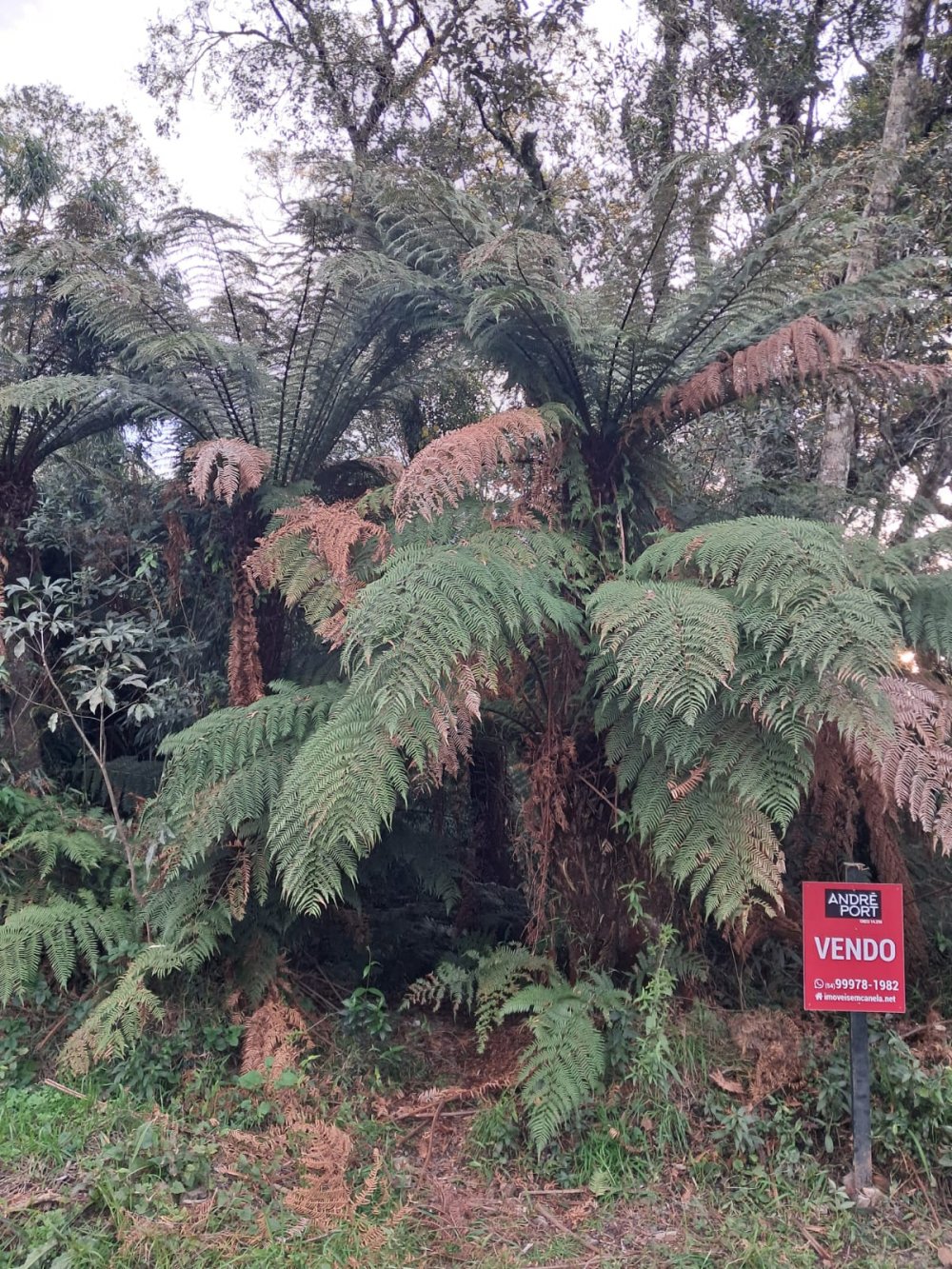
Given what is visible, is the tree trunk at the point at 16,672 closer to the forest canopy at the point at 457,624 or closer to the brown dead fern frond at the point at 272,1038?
the forest canopy at the point at 457,624

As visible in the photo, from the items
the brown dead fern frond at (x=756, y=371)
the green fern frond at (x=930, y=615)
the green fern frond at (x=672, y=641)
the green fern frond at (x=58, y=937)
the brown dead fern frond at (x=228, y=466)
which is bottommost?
the green fern frond at (x=58, y=937)

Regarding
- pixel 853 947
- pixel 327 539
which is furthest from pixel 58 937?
pixel 853 947

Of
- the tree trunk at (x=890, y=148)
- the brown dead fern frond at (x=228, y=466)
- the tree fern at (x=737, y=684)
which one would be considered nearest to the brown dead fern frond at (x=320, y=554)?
the brown dead fern frond at (x=228, y=466)

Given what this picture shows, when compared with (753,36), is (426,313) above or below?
below

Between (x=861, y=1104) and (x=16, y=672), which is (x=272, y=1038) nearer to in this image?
(x=861, y=1104)

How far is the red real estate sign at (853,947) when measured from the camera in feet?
9.13

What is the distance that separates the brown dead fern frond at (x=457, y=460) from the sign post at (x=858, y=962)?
1.73m

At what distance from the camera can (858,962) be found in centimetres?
281

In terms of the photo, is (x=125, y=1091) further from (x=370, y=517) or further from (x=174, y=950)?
(x=370, y=517)

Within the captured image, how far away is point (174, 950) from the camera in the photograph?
333 centimetres

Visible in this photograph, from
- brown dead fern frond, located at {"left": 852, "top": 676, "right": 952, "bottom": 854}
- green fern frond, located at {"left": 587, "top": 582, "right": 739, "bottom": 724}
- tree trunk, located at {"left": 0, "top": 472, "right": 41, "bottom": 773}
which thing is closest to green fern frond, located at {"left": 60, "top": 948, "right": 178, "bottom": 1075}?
tree trunk, located at {"left": 0, "top": 472, "right": 41, "bottom": 773}

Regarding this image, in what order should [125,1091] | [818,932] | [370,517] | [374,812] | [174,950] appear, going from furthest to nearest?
1. [370,517]
2. [174,950]
3. [125,1091]
4. [818,932]
5. [374,812]

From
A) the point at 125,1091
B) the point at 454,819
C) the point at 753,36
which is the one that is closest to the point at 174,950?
the point at 125,1091

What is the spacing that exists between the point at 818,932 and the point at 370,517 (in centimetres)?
254
